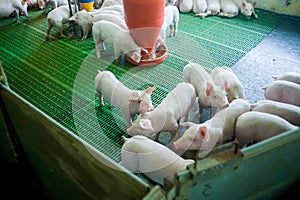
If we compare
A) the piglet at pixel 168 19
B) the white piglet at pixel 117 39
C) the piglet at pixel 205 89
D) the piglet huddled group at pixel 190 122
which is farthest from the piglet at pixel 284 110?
the piglet at pixel 168 19

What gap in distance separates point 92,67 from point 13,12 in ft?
5.94

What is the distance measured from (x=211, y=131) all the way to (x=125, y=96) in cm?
78

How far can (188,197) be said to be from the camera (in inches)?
46.0

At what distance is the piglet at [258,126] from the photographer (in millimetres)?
2276

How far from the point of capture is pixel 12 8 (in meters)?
4.57

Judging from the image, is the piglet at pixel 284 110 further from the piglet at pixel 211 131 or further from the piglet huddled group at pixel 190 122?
the piglet at pixel 211 131

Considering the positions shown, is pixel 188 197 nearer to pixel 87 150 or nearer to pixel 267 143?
pixel 267 143

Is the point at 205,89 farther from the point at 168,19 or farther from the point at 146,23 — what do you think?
the point at 168,19

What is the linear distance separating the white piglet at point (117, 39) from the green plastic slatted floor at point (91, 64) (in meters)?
0.16

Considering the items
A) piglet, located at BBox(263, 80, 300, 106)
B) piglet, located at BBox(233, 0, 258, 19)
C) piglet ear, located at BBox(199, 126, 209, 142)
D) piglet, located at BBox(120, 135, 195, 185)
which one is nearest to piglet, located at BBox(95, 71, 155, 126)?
piglet, located at BBox(120, 135, 195, 185)

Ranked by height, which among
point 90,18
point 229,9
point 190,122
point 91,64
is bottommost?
point 91,64

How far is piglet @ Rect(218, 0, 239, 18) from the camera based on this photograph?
4633 millimetres

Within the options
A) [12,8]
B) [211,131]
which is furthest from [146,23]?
[12,8]

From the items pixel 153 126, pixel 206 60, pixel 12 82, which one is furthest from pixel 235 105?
pixel 12 82
